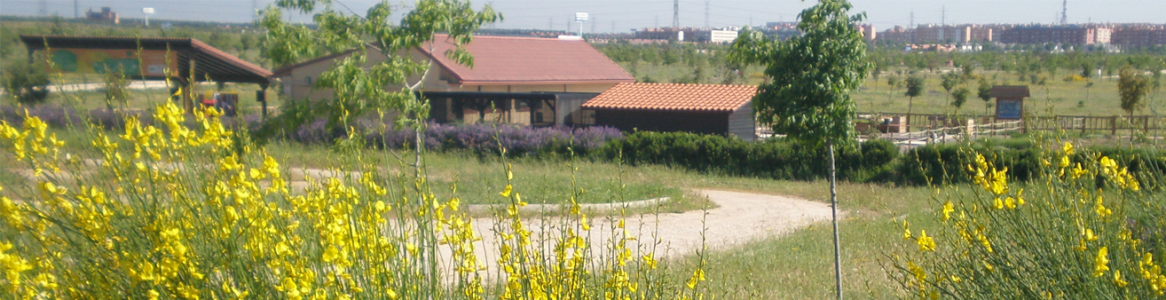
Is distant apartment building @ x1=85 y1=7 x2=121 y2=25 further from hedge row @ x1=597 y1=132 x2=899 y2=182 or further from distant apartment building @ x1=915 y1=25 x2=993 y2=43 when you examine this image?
distant apartment building @ x1=915 y1=25 x2=993 y2=43

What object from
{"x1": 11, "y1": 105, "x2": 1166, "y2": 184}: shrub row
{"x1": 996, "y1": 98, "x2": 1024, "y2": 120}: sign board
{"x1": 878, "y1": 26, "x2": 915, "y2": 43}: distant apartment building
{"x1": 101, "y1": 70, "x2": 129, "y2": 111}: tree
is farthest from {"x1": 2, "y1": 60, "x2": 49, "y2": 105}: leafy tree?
{"x1": 878, "y1": 26, "x2": 915, "y2": 43}: distant apartment building

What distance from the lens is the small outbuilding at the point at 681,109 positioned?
23.6 metres

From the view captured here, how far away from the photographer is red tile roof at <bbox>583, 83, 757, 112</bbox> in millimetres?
23656

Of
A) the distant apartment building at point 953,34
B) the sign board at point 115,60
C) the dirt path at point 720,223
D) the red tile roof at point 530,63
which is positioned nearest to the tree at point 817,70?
the dirt path at point 720,223

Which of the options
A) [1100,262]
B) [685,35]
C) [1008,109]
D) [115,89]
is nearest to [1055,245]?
[1100,262]

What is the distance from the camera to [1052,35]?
157 metres

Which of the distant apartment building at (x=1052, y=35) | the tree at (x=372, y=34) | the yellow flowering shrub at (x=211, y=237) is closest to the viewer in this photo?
the yellow flowering shrub at (x=211, y=237)

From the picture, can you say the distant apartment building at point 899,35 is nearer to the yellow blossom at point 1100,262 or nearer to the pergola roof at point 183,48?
the pergola roof at point 183,48

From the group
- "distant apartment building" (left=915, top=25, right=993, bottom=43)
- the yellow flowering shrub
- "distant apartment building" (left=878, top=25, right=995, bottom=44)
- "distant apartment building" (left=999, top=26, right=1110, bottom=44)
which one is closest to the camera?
the yellow flowering shrub

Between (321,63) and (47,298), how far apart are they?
26.0 meters

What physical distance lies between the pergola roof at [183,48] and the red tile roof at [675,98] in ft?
31.7

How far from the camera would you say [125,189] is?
3303mm

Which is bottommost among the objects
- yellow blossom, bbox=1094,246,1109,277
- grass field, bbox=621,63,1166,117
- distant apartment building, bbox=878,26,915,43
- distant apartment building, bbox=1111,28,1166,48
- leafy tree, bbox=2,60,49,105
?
grass field, bbox=621,63,1166,117

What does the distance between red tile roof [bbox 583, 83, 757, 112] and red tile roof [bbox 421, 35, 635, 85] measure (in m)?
3.52
